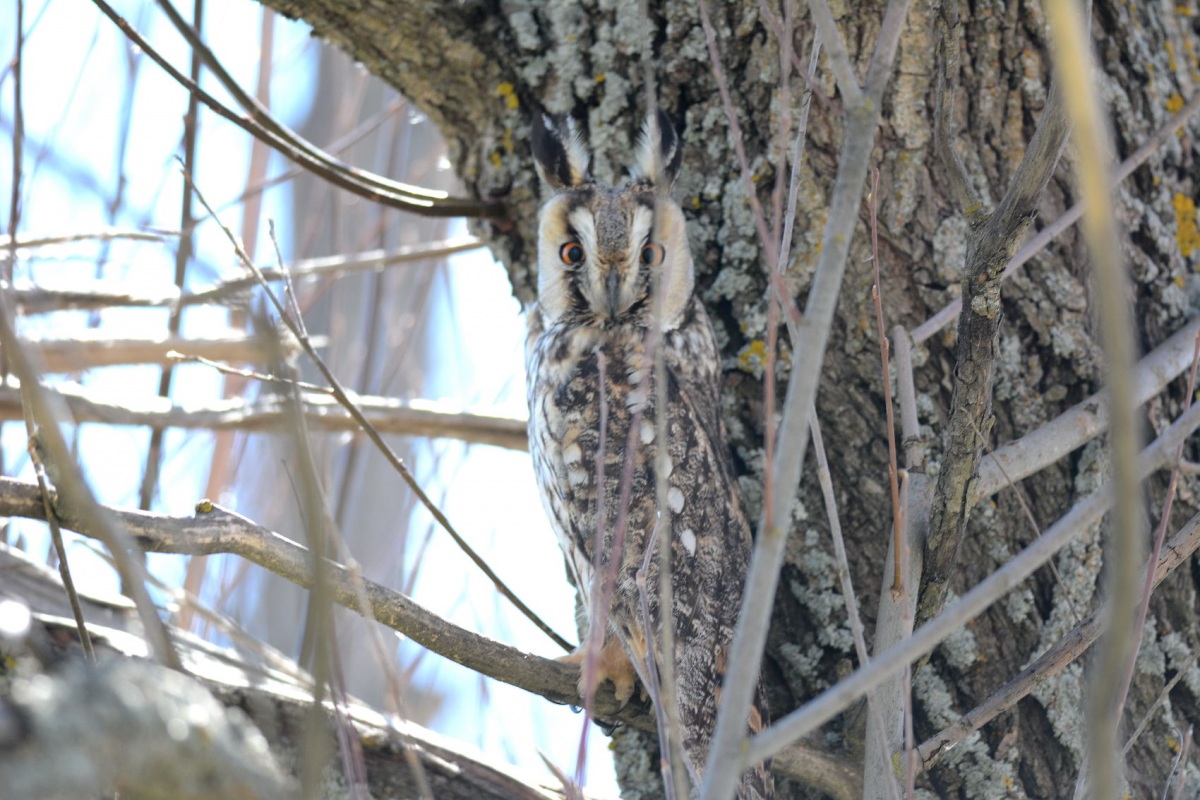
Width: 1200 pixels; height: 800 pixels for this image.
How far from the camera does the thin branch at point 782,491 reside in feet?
2.94

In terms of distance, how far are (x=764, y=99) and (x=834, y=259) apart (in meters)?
1.18

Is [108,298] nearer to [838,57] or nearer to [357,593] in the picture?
[357,593]

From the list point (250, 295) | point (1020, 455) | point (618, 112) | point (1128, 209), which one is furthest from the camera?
point (618, 112)

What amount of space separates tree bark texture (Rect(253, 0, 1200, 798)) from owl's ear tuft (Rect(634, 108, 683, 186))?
0.06 meters

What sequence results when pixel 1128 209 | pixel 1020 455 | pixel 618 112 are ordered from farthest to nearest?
pixel 618 112, pixel 1128 209, pixel 1020 455

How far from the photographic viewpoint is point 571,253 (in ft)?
7.38

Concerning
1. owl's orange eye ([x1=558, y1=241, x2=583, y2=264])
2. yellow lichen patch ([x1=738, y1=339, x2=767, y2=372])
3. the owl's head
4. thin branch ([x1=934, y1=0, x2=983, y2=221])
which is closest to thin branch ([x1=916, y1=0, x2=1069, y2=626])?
thin branch ([x1=934, y1=0, x2=983, y2=221])

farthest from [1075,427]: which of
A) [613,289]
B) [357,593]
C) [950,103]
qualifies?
[357,593]

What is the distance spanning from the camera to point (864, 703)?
1822 millimetres

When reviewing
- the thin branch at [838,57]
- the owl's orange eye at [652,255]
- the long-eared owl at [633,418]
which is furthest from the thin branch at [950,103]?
the owl's orange eye at [652,255]

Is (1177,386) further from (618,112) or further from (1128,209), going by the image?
(618,112)

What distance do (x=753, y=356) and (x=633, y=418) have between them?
0.94 ft

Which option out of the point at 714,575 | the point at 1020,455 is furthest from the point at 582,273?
the point at 1020,455

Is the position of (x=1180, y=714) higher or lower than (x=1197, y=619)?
lower
